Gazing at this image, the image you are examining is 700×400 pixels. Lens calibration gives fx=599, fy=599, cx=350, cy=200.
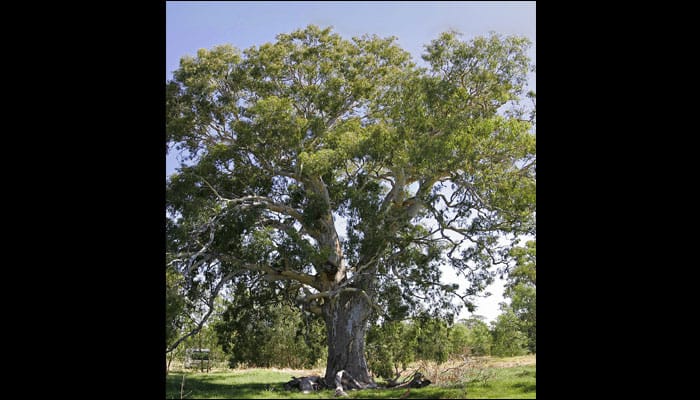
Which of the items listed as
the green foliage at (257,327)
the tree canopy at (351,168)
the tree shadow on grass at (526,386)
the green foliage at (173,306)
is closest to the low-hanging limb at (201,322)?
the green foliage at (173,306)

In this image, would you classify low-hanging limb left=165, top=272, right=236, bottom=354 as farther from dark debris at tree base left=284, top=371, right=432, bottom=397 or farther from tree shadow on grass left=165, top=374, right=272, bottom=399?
dark debris at tree base left=284, top=371, right=432, bottom=397

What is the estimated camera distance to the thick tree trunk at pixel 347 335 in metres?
7.56

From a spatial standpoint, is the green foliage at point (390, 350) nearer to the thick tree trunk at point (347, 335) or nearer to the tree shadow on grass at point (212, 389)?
the thick tree trunk at point (347, 335)

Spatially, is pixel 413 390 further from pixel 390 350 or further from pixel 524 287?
pixel 524 287

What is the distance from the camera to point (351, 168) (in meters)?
8.81

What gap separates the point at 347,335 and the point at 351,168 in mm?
2464

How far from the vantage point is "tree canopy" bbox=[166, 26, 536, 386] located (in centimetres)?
732

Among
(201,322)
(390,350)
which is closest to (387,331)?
(390,350)

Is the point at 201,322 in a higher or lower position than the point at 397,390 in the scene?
higher
